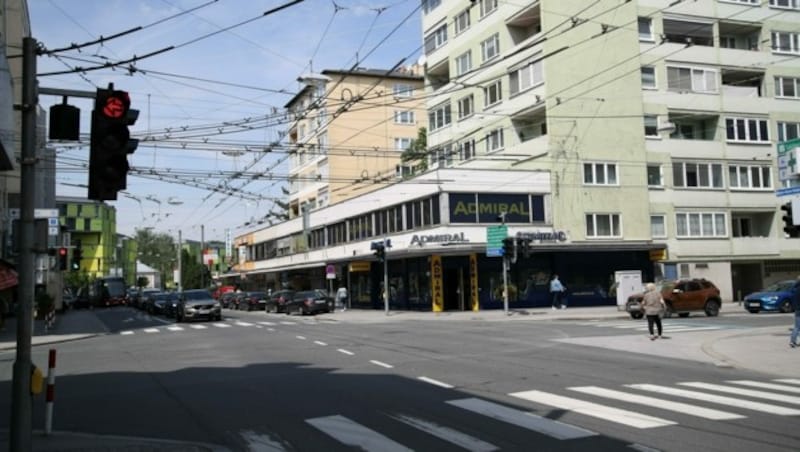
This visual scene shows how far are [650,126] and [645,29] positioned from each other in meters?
5.50

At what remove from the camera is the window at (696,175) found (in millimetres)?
40969

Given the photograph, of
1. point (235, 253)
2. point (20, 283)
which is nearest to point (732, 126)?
point (20, 283)

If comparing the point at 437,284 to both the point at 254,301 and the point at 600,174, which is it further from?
the point at 254,301

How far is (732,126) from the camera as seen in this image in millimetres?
42219

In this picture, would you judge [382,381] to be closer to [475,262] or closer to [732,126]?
[475,262]

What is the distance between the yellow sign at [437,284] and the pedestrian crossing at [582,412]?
26.4 m

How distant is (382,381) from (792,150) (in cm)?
1285

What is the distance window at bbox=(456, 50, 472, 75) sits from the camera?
4334 centimetres

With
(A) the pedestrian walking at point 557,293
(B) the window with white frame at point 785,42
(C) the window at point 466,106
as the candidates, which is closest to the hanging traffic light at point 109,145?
(A) the pedestrian walking at point 557,293

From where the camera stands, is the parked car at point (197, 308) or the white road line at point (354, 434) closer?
the white road line at point (354, 434)

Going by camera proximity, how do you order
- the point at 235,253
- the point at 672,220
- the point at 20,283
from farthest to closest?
1. the point at 235,253
2. the point at 672,220
3. the point at 20,283

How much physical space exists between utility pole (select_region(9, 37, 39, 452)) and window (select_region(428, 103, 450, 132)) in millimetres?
39913

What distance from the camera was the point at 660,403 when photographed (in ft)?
31.2

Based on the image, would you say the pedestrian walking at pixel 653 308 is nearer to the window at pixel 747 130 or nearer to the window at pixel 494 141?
the window at pixel 494 141
